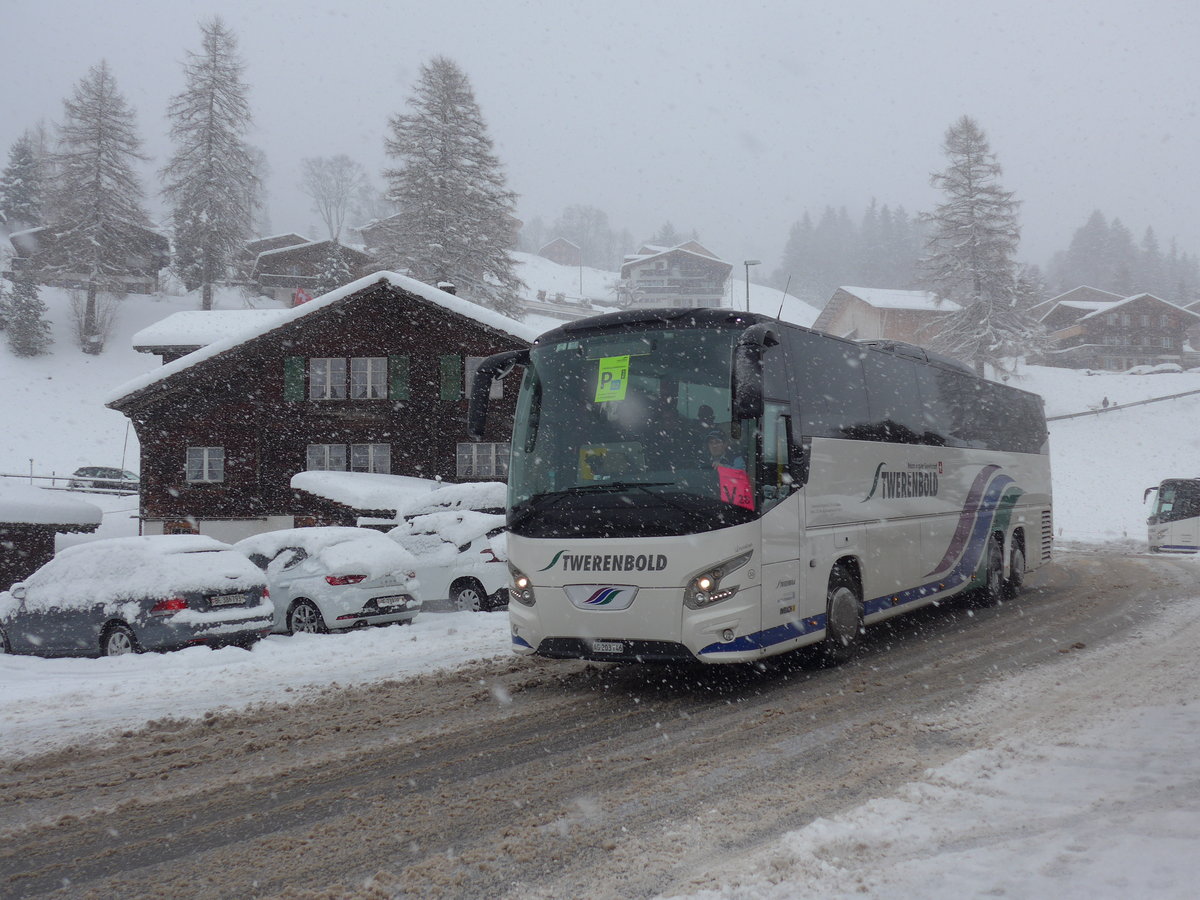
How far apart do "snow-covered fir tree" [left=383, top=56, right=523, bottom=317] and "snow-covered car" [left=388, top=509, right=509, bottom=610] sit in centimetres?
3008

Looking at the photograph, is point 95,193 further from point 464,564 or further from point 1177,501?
point 1177,501

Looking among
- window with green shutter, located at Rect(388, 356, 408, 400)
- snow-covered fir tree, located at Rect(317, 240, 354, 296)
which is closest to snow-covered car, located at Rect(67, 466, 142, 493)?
window with green shutter, located at Rect(388, 356, 408, 400)

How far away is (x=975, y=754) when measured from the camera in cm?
562

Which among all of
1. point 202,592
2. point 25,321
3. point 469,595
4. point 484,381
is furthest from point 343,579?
point 25,321

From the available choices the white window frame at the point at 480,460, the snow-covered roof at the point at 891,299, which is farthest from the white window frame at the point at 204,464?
the snow-covered roof at the point at 891,299

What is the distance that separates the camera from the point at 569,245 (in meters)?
138

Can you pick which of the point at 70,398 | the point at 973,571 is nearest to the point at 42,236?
the point at 70,398

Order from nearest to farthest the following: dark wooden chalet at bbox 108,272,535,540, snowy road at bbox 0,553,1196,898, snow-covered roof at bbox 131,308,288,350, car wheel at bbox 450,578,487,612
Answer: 1. snowy road at bbox 0,553,1196,898
2. car wheel at bbox 450,578,487,612
3. dark wooden chalet at bbox 108,272,535,540
4. snow-covered roof at bbox 131,308,288,350

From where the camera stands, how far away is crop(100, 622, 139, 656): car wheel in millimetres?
10680

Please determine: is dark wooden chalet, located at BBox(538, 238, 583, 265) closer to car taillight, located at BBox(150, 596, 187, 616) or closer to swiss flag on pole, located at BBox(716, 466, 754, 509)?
car taillight, located at BBox(150, 596, 187, 616)

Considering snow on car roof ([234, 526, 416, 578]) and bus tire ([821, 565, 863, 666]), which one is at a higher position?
snow on car roof ([234, 526, 416, 578])

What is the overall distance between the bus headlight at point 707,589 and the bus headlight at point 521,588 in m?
1.48

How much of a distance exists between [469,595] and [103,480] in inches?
1358

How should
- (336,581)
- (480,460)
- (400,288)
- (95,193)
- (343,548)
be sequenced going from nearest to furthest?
(336,581), (343,548), (400,288), (480,460), (95,193)
